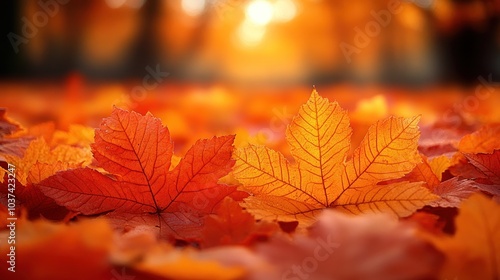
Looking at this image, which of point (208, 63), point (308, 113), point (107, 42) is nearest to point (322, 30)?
point (208, 63)

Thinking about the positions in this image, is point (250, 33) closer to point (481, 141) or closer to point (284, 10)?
point (284, 10)

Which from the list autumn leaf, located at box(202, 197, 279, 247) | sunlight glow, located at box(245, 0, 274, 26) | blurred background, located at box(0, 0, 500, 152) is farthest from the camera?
sunlight glow, located at box(245, 0, 274, 26)

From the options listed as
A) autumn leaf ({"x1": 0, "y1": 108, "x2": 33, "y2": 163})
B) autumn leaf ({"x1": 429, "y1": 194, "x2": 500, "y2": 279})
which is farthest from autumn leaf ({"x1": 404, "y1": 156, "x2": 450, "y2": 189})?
autumn leaf ({"x1": 0, "y1": 108, "x2": 33, "y2": 163})

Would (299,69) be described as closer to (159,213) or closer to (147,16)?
(147,16)

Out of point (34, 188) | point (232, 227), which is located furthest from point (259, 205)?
point (34, 188)

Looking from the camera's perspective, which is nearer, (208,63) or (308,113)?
(308,113)

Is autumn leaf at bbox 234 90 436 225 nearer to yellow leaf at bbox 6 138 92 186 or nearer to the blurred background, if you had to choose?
yellow leaf at bbox 6 138 92 186

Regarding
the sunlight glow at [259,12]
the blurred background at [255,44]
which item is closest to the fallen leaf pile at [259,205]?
the blurred background at [255,44]
